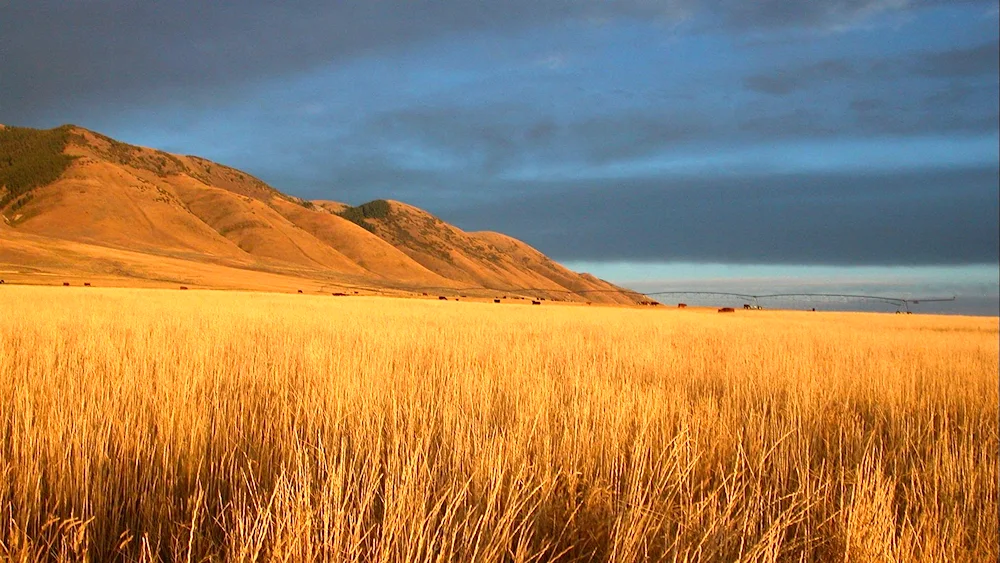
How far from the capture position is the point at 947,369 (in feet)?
32.0

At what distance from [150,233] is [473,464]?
134611 mm

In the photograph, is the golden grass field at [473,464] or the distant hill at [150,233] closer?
the golden grass field at [473,464]

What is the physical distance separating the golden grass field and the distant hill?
52804 millimetres

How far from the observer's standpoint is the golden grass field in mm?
2605

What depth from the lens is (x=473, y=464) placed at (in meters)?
3.57

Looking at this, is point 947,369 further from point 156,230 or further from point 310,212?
point 310,212

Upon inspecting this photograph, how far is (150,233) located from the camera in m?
120

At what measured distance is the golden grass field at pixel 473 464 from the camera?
8.55 feet

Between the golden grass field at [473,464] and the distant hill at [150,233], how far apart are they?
52.8m

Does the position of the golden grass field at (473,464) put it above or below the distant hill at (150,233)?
below

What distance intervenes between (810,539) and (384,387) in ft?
13.8

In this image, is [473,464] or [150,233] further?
[150,233]

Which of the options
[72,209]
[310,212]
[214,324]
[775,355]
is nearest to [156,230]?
[72,209]

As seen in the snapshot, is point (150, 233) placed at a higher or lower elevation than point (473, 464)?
higher
